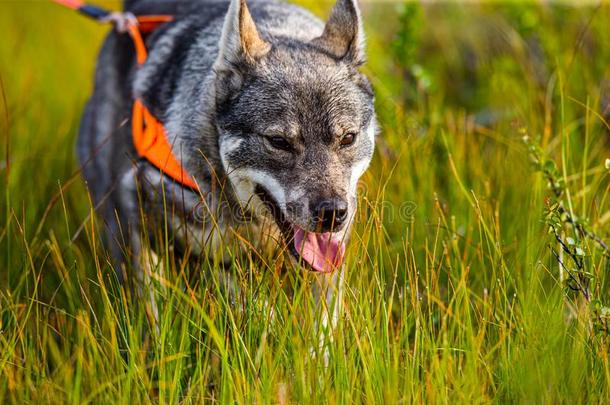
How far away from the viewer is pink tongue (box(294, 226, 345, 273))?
3527 mm

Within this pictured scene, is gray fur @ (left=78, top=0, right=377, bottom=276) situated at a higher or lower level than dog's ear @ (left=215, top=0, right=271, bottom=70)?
lower

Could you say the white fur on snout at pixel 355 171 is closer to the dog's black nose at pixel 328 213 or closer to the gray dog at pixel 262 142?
the gray dog at pixel 262 142

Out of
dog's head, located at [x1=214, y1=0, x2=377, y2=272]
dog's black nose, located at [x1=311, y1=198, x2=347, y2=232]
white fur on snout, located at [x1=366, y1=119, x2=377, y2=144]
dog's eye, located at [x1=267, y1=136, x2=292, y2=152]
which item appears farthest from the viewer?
white fur on snout, located at [x1=366, y1=119, x2=377, y2=144]

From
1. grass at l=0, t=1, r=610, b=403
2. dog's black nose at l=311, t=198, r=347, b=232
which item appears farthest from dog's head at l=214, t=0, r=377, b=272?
grass at l=0, t=1, r=610, b=403

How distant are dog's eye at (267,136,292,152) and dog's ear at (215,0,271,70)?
0.45m

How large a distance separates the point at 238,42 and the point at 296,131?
1.83 feet

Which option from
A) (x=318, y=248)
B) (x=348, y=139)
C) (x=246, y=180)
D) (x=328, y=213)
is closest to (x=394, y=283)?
(x=328, y=213)

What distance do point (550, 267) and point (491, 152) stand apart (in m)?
1.39

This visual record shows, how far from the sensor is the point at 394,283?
3158 mm

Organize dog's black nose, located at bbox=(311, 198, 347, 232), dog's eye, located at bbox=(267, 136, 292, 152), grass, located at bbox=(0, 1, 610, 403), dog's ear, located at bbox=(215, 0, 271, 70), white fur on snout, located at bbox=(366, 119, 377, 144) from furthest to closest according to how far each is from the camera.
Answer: white fur on snout, located at bbox=(366, 119, 377, 144)
dog's ear, located at bbox=(215, 0, 271, 70)
dog's eye, located at bbox=(267, 136, 292, 152)
dog's black nose, located at bbox=(311, 198, 347, 232)
grass, located at bbox=(0, 1, 610, 403)

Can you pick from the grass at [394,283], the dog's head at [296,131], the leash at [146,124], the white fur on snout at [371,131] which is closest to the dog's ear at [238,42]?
Result: the dog's head at [296,131]

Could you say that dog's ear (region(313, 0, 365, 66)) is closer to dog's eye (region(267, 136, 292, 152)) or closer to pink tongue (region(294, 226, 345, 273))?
dog's eye (region(267, 136, 292, 152))

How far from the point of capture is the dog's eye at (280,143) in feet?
11.9

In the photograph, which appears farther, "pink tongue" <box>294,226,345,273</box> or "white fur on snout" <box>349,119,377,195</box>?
"white fur on snout" <box>349,119,377,195</box>
